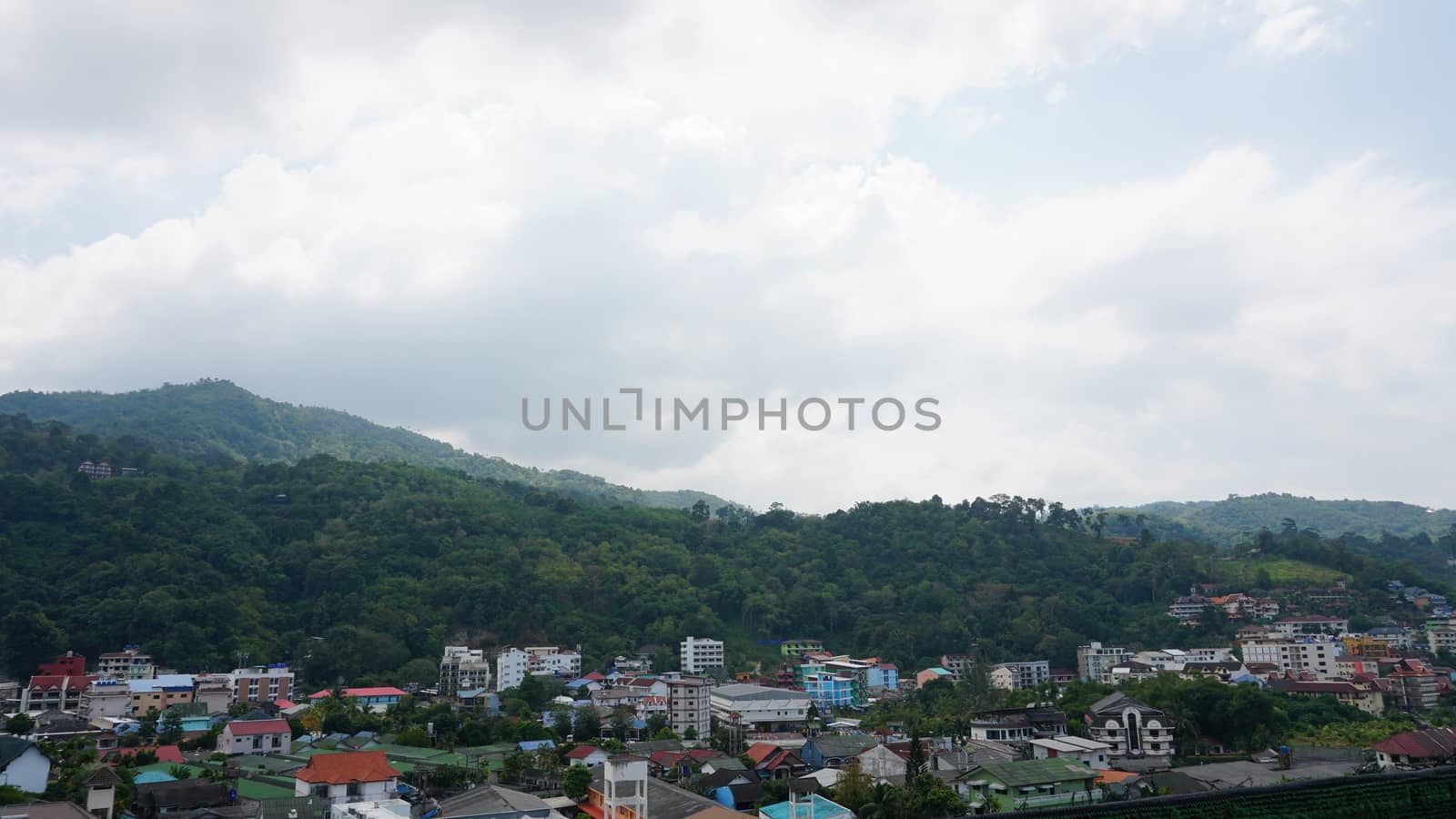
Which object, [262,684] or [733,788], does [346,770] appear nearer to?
[733,788]

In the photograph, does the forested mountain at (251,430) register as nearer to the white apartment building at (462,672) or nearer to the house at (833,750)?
the white apartment building at (462,672)

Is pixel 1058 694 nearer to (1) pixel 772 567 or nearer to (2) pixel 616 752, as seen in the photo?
(2) pixel 616 752

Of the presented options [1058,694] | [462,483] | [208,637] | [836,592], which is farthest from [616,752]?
[462,483]

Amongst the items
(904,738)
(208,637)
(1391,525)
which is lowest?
(904,738)

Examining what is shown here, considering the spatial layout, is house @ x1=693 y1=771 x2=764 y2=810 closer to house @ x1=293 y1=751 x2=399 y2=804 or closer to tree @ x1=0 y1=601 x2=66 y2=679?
house @ x1=293 y1=751 x2=399 y2=804

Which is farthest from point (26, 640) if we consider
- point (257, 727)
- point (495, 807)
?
point (495, 807)

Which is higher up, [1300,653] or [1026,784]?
[1300,653]

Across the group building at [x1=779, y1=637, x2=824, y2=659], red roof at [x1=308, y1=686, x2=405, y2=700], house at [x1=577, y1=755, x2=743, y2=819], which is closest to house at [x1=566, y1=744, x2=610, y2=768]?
house at [x1=577, y1=755, x2=743, y2=819]
